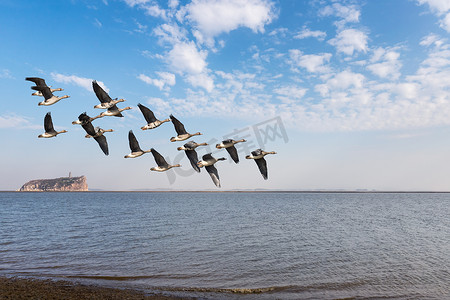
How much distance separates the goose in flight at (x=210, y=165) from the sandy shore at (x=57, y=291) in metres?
15.7

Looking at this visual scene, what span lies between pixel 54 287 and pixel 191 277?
10.6m

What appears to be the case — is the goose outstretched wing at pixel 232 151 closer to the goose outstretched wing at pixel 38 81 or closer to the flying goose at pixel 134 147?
the flying goose at pixel 134 147

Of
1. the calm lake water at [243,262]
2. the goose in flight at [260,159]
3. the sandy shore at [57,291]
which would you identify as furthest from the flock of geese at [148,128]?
the calm lake water at [243,262]

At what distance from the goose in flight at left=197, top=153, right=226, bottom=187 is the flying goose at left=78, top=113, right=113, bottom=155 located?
128 inches

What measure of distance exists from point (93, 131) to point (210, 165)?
376 cm

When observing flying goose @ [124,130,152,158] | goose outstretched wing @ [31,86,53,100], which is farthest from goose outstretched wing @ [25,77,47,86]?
flying goose @ [124,130,152,158]

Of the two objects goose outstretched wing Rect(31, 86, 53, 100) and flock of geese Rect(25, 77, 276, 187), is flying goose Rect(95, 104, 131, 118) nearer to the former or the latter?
flock of geese Rect(25, 77, 276, 187)

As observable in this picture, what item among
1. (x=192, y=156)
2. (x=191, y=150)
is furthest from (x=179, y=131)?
(x=192, y=156)

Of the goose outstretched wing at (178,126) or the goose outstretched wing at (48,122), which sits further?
the goose outstretched wing at (48,122)

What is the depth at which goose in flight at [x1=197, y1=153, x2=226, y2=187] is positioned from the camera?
9187mm

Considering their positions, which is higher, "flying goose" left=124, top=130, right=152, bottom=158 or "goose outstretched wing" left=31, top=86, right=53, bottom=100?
"goose outstretched wing" left=31, top=86, right=53, bottom=100

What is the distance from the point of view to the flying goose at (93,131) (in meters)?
9.18

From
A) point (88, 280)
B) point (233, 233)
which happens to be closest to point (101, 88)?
point (88, 280)

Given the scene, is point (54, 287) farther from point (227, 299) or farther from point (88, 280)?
point (227, 299)
